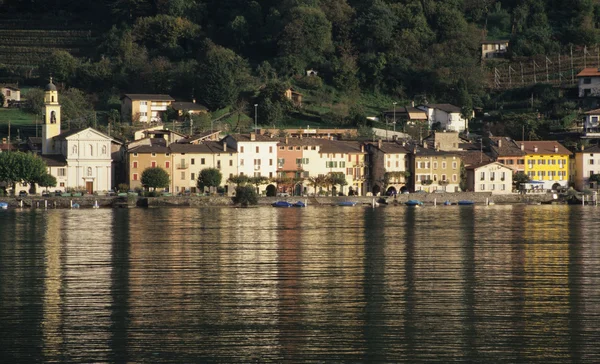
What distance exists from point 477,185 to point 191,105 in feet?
68.3

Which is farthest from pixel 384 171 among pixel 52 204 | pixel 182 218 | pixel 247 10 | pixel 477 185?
pixel 247 10

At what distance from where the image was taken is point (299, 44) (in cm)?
10225

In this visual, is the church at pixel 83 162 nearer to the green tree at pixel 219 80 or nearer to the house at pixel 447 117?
the green tree at pixel 219 80

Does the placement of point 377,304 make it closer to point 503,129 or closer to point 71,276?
point 71,276

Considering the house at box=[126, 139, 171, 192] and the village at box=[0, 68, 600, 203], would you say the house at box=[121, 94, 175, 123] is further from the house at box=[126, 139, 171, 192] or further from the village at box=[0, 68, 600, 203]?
the house at box=[126, 139, 171, 192]

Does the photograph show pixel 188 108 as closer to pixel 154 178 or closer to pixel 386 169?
pixel 386 169

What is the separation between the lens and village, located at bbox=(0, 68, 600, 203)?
77.4 meters

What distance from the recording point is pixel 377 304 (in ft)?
86.4

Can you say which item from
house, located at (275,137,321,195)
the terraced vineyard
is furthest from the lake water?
the terraced vineyard

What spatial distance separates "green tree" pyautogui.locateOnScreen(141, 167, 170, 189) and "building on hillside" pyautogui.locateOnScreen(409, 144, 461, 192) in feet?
48.7

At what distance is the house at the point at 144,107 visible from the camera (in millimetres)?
89688

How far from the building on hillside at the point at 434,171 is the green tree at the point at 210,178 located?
11.6m

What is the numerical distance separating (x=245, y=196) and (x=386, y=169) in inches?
477

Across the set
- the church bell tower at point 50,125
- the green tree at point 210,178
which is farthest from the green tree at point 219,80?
the green tree at point 210,178
